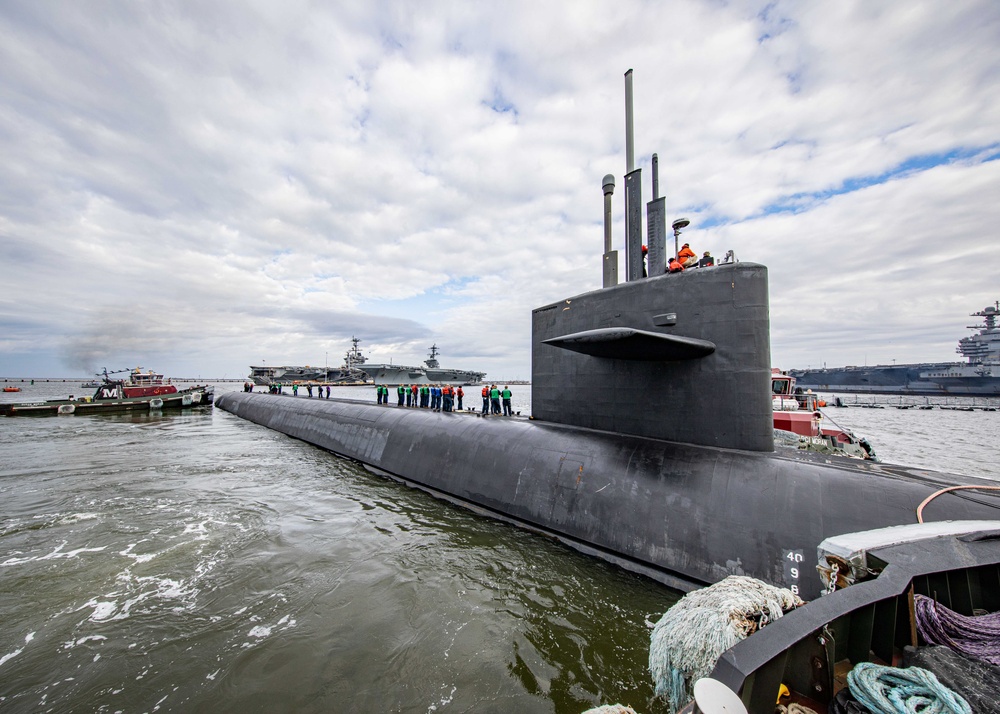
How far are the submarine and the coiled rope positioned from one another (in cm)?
267

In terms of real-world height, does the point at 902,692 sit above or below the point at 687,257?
below

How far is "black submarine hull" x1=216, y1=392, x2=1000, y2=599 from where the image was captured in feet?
14.3

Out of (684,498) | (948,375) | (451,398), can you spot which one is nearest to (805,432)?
(684,498)

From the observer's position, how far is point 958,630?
7.54ft

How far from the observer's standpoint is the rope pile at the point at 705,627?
243 centimetres

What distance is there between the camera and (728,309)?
5.53 metres

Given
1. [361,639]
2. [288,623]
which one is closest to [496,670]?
[361,639]

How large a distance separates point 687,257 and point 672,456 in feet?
9.19

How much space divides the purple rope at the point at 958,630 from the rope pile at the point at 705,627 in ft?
1.99

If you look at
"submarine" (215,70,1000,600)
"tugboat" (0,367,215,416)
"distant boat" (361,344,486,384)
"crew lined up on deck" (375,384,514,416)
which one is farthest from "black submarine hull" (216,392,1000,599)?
"distant boat" (361,344,486,384)

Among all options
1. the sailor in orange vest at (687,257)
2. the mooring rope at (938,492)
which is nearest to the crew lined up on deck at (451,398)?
the sailor in orange vest at (687,257)

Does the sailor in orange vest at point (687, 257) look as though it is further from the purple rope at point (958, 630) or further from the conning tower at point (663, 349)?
the purple rope at point (958, 630)

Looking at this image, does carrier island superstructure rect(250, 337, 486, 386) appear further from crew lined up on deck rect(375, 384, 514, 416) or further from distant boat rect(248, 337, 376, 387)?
crew lined up on deck rect(375, 384, 514, 416)

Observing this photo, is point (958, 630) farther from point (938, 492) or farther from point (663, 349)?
point (663, 349)
